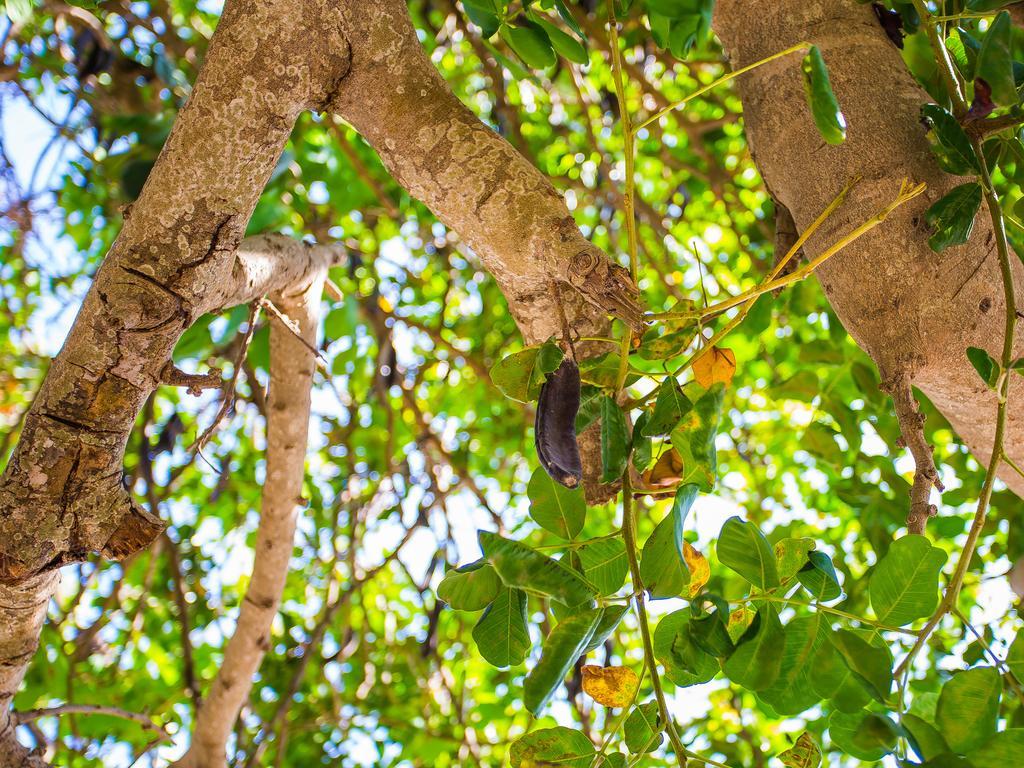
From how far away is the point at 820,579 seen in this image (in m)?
0.75

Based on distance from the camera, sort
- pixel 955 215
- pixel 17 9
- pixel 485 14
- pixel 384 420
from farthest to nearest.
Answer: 1. pixel 384 420
2. pixel 17 9
3. pixel 485 14
4. pixel 955 215

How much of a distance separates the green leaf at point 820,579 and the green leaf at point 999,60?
50 cm

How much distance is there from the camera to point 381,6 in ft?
3.18

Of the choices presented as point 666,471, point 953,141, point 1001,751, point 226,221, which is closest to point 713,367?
point 666,471

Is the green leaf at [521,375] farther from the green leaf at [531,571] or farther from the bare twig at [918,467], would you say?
the bare twig at [918,467]

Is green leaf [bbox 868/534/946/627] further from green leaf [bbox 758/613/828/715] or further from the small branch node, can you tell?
the small branch node

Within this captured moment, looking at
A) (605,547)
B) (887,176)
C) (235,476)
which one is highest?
(235,476)

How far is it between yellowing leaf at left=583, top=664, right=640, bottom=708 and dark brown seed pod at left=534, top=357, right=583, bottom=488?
0.66 ft

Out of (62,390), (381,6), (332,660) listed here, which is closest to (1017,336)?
(381,6)

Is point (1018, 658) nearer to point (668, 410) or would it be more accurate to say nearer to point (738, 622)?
point (738, 622)

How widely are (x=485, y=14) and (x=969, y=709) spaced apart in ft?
2.79

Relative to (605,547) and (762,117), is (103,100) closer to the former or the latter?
(762,117)

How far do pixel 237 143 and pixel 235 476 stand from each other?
2.20 m

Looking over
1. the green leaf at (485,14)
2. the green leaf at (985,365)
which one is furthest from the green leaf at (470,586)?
the green leaf at (485,14)
